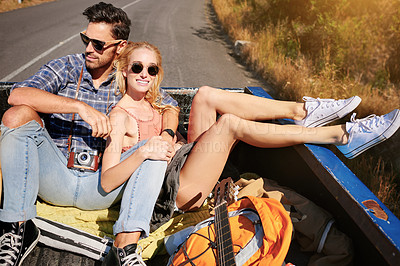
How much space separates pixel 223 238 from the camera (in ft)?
5.75

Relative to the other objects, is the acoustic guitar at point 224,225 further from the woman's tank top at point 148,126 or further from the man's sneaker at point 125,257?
the woman's tank top at point 148,126

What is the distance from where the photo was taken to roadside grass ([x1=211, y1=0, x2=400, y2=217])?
213 inches

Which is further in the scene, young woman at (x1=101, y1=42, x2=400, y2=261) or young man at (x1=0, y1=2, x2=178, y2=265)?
young woman at (x1=101, y1=42, x2=400, y2=261)

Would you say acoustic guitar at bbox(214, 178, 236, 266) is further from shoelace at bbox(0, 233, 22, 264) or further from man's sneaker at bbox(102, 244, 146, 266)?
shoelace at bbox(0, 233, 22, 264)

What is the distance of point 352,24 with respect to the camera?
22.8 ft

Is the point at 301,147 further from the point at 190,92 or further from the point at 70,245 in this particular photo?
the point at 70,245

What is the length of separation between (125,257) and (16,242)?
25.9 inches

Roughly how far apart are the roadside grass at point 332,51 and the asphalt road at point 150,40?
82cm

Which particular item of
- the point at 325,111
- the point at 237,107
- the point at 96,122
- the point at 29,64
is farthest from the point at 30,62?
the point at 325,111

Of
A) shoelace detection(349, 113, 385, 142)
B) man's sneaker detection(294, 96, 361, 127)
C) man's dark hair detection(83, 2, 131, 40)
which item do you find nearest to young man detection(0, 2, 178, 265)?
man's dark hair detection(83, 2, 131, 40)

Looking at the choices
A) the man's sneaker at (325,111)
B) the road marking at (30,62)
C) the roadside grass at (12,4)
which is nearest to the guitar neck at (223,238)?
the man's sneaker at (325,111)

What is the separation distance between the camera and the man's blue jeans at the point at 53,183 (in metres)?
1.88

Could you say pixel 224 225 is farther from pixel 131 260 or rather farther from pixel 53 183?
pixel 53 183

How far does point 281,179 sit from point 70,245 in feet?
5.29
